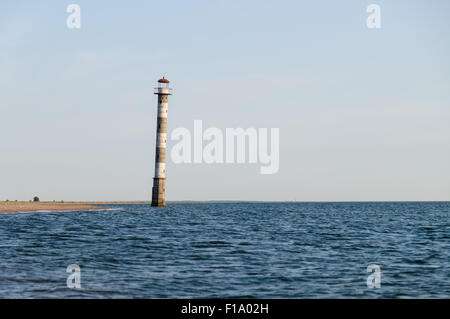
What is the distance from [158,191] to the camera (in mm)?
87438

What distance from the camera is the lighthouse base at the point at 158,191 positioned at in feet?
283

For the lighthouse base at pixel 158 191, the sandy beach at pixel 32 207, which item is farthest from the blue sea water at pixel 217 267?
the lighthouse base at pixel 158 191

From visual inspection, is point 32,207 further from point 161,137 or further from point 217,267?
point 217,267

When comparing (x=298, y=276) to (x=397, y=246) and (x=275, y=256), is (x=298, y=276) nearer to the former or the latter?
(x=275, y=256)

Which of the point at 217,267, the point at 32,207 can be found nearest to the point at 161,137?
the point at 32,207

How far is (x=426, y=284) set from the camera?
18828mm

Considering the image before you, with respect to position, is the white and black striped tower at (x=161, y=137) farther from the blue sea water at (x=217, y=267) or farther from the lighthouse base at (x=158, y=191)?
the blue sea water at (x=217, y=267)

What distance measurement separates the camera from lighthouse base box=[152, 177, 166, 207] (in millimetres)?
86312

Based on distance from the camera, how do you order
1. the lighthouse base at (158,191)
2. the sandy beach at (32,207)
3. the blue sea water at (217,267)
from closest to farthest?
the blue sea water at (217,267) < the sandy beach at (32,207) < the lighthouse base at (158,191)

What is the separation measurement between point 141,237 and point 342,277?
61.5 feet

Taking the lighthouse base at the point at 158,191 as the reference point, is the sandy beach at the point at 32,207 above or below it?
below
